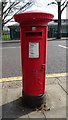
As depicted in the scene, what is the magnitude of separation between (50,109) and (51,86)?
920 millimetres

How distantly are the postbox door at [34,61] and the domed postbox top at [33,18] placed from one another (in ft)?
0.46

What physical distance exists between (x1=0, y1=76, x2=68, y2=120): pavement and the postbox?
20 centimetres

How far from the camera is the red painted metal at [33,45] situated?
2.20m

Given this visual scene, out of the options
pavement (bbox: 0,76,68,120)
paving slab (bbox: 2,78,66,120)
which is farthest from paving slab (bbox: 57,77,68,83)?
paving slab (bbox: 2,78,66,120)

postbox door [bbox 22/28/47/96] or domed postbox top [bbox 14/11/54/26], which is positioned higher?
domed postbox top [bbox 14/11/54/26]

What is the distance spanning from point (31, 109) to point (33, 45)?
1.16 meters

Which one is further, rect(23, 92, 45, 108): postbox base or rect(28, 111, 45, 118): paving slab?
rect(23, 92, 45, 108): postbox base

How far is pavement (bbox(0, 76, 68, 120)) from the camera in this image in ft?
7.79

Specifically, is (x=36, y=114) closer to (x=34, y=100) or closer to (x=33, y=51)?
(x=34, y=100)

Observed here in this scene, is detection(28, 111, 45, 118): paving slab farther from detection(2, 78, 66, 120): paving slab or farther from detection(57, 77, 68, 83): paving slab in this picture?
detection(57, 77, 68, 83): paving slab

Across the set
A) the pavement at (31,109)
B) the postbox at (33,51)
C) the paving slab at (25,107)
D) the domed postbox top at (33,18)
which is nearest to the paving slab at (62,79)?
the pavement at (31,109)

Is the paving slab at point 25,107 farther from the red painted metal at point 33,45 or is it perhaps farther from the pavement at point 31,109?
the red painted metal at point 33,45

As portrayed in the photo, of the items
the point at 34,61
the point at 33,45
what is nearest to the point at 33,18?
the point at 33,45

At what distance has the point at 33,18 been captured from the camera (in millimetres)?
2160
